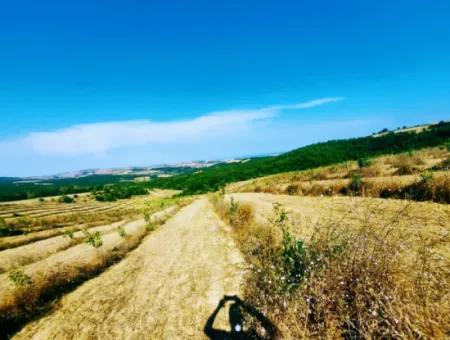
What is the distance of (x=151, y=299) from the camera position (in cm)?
815

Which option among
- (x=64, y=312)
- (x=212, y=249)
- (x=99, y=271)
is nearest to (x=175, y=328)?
(x=64, y=312)

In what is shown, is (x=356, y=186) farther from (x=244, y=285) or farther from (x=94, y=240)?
(x=94, y=240)

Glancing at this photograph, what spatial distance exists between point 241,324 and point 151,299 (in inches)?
137

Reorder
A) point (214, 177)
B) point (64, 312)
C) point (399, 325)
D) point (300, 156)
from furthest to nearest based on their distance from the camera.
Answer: point (214, 177)
point (300, 156)
point (64, 312)
point (399, 325)

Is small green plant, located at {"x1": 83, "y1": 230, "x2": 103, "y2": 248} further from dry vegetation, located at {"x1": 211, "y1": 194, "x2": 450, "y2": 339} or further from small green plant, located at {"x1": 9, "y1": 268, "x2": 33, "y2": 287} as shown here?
dry vegetation, located at {"x1": 211, "y1": 194, "x2": 450, "y2": 339}

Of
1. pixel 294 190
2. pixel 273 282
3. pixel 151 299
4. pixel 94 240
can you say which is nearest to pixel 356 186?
pixel 294 190

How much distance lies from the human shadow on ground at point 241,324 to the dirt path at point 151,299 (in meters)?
0.18

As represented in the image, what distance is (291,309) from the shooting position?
14.9ft

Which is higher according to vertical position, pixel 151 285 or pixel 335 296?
pixel 335 296

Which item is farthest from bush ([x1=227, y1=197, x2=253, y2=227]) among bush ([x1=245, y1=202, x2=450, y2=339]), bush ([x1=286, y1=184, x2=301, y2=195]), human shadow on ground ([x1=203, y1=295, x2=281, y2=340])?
bush ([x1=245, y1=202, x2=450, y2=339])

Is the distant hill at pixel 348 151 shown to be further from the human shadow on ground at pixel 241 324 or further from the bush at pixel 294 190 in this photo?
the human shadow on ground at pixel 241 324

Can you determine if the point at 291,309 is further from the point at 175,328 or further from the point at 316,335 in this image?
the point at 175,328

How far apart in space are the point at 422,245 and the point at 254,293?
12.1 feet

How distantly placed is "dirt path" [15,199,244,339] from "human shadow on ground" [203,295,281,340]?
0.60ft
